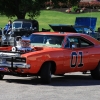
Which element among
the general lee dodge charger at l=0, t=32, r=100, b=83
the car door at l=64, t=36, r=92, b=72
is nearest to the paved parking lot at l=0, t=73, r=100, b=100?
the general lee dodge charger at l=0, t=32, r=100, b=83

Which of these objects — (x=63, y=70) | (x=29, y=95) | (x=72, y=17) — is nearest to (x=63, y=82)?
(x=63, y=70)

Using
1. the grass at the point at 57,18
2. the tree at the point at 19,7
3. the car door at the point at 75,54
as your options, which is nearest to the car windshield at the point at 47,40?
the car door at the point at 75,54

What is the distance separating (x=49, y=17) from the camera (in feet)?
190

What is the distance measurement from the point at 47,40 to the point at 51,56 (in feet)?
3.66

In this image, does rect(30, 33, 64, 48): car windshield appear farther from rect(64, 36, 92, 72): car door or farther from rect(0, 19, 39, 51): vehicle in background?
rect(0, 19, 39, 51): vehicle in background

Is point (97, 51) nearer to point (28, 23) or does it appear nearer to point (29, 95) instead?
point (29, 95)

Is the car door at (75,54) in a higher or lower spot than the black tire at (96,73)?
higher

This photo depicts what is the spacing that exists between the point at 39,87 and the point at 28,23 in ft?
70.5

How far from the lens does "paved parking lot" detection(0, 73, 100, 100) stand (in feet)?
29.1

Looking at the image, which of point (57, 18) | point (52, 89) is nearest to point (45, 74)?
point (52, 89)

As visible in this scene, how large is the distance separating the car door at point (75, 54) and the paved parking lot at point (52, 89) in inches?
16.3

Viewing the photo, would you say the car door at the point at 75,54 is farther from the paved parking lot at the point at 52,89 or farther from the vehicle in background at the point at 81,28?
the vehicle in background at the point at 81,28

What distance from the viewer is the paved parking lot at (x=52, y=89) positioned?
349 inches

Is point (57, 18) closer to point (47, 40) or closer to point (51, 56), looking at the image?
point (47, 40)
